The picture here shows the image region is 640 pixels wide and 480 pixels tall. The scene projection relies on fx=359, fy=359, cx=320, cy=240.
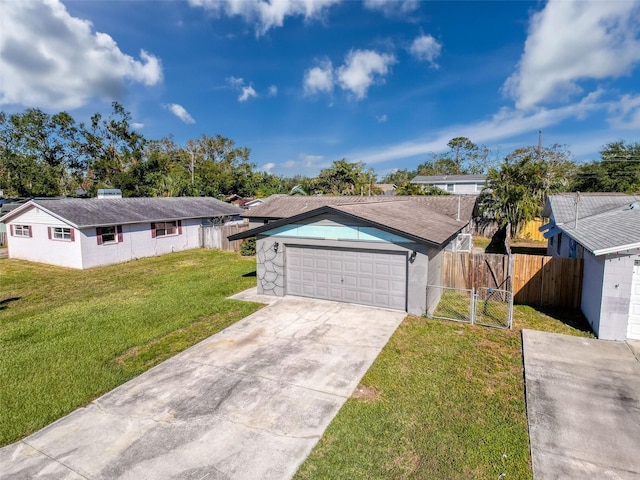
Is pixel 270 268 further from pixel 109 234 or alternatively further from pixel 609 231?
pixel 109 234

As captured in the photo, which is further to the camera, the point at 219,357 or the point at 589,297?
the point at 589,297

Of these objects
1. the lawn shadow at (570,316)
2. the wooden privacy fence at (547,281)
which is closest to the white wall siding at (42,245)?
the wooden privacy fence at (547,281)

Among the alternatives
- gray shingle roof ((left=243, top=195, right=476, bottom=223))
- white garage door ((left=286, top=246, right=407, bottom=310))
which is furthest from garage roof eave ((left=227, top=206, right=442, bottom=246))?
gray shingle roof ((left=243, top=195, right=476, bottom=223))

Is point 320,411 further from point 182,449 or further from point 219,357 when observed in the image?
point 219,357

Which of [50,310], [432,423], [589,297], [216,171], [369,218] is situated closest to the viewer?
[432,423]

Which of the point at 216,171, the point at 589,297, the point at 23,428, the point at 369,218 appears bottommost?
the point at 23,428

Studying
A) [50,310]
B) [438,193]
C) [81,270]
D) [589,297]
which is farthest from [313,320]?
[438,193]

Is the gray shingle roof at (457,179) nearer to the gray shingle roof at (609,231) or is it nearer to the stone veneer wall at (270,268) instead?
the gray shingle roof at (609,231)
